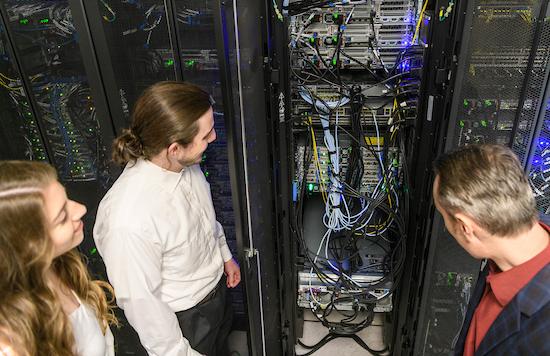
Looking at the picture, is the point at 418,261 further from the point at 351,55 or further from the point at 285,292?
the point at 351,55

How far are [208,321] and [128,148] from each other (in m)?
0.73

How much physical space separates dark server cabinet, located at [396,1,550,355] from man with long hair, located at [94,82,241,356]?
3.05ft

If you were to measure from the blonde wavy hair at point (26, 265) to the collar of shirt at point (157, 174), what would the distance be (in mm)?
398

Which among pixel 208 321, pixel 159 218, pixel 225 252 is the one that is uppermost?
pixel 159 218

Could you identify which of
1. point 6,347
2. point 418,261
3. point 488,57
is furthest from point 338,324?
point 6,347

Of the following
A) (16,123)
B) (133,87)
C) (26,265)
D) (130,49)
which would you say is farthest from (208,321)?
(16,123)

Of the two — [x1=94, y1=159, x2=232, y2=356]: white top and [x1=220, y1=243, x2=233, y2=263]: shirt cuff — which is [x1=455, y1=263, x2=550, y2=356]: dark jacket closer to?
[x1=94, y1=159, x2=232, y2=356]: white top

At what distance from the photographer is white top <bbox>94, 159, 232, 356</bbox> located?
46.8 inches

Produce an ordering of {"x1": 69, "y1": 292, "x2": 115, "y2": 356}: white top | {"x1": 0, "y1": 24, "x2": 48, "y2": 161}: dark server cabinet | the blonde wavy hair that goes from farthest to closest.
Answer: {"x1": 0, "y1": 24, "x2": 48, "y2": 161}: dark server cabinet → {"x1": 69, "y1": 292, "x2": 115, "y2": 356}: white top → the blonde wavy hair

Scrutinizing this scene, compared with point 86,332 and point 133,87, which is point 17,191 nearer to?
point 86,332

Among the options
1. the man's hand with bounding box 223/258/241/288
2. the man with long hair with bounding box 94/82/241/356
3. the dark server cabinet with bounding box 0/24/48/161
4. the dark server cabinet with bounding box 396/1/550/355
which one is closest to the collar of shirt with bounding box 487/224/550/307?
the dark server cabinet with bounding box 396/1/550/355

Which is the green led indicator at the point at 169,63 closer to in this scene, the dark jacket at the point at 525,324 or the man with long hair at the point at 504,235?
the man with long hair at the point at 504,235

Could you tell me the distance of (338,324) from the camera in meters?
2.59

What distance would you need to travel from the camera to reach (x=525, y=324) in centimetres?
94
